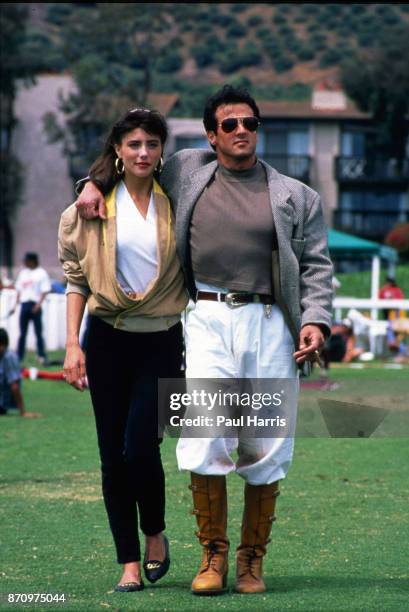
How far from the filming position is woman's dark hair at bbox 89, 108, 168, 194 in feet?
18.5

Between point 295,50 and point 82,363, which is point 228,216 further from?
point 295,50

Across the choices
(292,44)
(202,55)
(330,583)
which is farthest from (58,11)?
(330,583)

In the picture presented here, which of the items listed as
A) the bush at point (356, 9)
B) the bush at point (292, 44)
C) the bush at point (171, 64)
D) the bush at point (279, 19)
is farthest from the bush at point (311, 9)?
the bush at point (171, 64)

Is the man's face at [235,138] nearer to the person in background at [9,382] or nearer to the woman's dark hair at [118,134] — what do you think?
the woman's dark hair at [118,134]

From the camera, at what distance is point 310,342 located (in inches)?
214

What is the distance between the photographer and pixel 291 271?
5.45 m

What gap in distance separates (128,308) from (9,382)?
894cm

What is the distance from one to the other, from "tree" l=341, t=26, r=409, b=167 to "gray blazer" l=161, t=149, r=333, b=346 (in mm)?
65624

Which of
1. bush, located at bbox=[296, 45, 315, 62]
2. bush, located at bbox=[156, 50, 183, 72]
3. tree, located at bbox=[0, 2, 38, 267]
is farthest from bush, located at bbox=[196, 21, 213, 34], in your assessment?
tree, located at bbox=[0, 2, 38, 267]

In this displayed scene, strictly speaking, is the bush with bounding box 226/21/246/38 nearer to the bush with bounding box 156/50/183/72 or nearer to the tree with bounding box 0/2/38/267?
the bush with bounding box 156/50/183/72

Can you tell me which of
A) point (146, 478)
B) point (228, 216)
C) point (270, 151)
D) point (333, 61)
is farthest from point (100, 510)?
point (333, 61)

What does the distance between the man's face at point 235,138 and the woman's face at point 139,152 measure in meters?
0.26

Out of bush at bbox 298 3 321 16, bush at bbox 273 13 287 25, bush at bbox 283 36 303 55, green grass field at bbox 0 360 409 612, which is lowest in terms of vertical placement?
bush at bbox 283 36 303 55

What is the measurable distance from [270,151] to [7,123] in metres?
15.2
